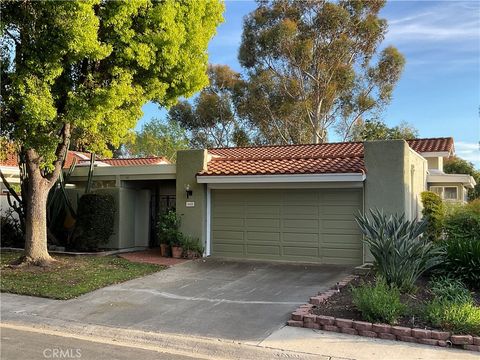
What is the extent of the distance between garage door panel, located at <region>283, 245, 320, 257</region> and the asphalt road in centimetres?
766

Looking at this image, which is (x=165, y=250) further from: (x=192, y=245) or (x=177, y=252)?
(x=192, y=245)

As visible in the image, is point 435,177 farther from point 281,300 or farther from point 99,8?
point 99,8

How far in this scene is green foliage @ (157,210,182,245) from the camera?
14.7 metres

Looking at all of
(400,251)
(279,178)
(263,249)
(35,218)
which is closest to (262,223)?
(263,249)

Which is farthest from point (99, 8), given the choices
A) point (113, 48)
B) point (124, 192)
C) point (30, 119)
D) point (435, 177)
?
point (435, 177)

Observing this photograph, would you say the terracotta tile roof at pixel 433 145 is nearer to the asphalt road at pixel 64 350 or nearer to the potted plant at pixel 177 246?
the potted plant at pixel 177 246

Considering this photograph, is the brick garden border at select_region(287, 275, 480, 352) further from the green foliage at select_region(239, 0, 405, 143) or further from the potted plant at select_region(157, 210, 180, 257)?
the green foliage at select_region(239, 0, 405, 143)

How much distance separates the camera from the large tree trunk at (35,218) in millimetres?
12523

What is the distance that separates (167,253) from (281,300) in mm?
6197

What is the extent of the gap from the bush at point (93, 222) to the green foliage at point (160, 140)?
22.3 metres

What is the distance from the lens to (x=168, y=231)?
14.8 meters

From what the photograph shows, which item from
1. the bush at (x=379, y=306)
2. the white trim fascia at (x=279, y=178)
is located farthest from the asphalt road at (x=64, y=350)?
the white trim fascia at (x=279, y=178)

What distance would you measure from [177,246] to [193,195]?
1643mm

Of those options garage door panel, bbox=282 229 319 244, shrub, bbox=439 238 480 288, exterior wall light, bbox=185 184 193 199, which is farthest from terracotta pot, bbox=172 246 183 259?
shrub, bbox=439 238 480 288
